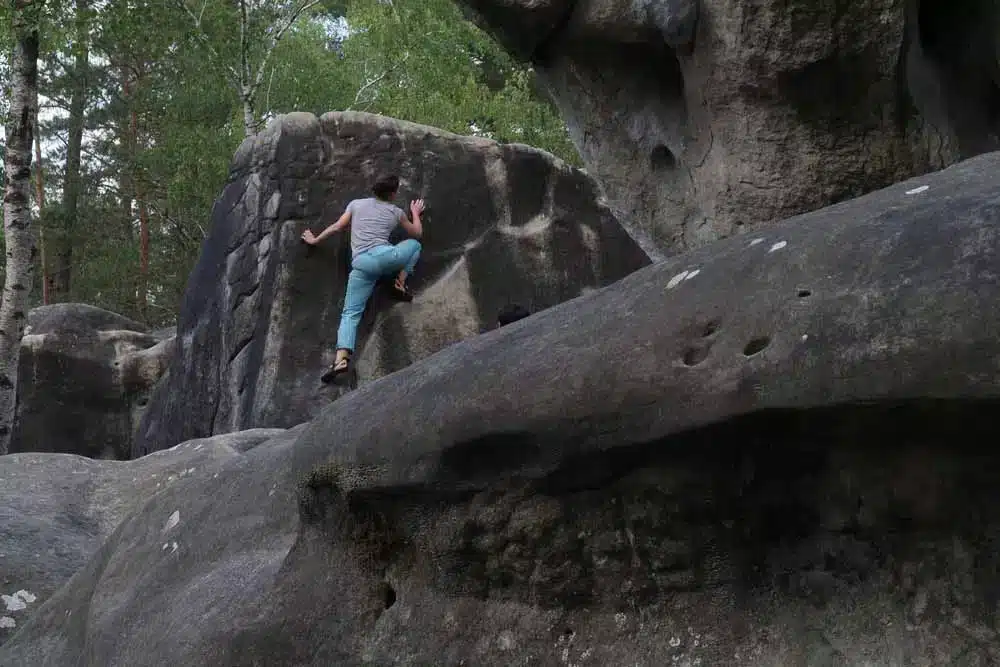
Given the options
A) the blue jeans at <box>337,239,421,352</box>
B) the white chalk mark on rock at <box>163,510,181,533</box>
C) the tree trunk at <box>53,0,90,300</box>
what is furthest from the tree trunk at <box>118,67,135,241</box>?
the white chalk mark on rock at <box>163,510,181,533</box>

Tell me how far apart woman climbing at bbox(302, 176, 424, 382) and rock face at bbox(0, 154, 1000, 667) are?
5.53m

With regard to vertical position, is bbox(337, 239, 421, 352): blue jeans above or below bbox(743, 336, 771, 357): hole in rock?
above

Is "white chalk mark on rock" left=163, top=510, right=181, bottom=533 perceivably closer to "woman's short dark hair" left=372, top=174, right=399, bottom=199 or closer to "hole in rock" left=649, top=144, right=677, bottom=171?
"hole in rock" left=649, top=144, right=677, bottom=171

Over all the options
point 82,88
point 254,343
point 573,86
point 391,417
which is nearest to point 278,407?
point 254,343

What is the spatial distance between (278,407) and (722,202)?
408cm

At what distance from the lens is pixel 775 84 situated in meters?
5.88

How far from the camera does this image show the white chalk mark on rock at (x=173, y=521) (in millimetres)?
3896

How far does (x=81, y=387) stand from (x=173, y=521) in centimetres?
931

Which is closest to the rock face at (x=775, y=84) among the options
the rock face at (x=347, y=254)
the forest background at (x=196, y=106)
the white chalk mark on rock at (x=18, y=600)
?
the rock face at (x=347, y=254)

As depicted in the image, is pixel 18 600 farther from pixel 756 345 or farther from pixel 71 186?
pixel 71 186

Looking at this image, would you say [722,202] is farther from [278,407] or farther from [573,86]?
[278,407]

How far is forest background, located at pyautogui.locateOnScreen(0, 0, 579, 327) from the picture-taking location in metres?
17.9

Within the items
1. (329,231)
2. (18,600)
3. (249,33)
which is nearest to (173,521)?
(18,600)

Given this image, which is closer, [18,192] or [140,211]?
[18,192]
